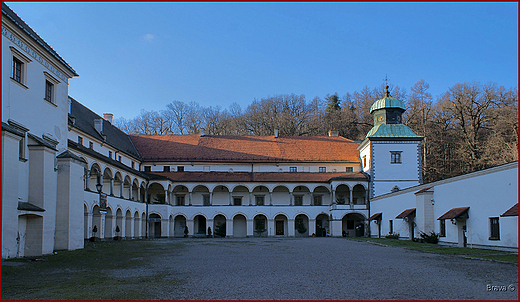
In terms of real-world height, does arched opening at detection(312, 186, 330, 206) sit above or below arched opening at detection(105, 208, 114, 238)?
above

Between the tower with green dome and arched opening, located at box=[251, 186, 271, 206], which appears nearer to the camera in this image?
the tower with green dome

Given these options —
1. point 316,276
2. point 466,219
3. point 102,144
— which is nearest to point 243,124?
point 102,144

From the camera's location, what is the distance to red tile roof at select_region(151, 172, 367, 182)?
4400 centimetres

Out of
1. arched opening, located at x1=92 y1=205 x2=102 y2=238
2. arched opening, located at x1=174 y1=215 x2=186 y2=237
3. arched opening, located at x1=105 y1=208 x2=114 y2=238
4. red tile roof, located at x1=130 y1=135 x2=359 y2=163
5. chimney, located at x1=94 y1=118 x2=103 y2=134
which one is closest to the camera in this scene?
arched opening, located at x1=92 y1=205 x2=102 y2=238

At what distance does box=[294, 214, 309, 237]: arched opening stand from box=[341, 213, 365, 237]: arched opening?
361 centimetres

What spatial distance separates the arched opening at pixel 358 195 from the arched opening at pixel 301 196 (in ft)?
14.5

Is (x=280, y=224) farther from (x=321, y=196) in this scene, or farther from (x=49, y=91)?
(x=49, y=91)

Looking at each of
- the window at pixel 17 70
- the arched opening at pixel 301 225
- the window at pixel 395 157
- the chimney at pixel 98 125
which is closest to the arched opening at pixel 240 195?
the arched opening at pixel 301 225

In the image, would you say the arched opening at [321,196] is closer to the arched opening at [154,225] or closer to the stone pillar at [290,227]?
the stone pillar at [290,227]

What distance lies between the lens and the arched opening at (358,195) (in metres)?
45.4

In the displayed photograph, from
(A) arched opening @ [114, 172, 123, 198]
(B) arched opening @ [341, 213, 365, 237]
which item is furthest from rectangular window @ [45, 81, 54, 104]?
(B) arched opening @ [341, 213, 365, 237]

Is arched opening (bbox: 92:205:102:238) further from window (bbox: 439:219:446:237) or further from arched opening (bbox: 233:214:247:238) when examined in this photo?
window (bbox: 439:219:446:237)

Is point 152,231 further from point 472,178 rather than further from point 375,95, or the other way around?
point 375,95

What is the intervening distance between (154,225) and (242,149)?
457 inches
